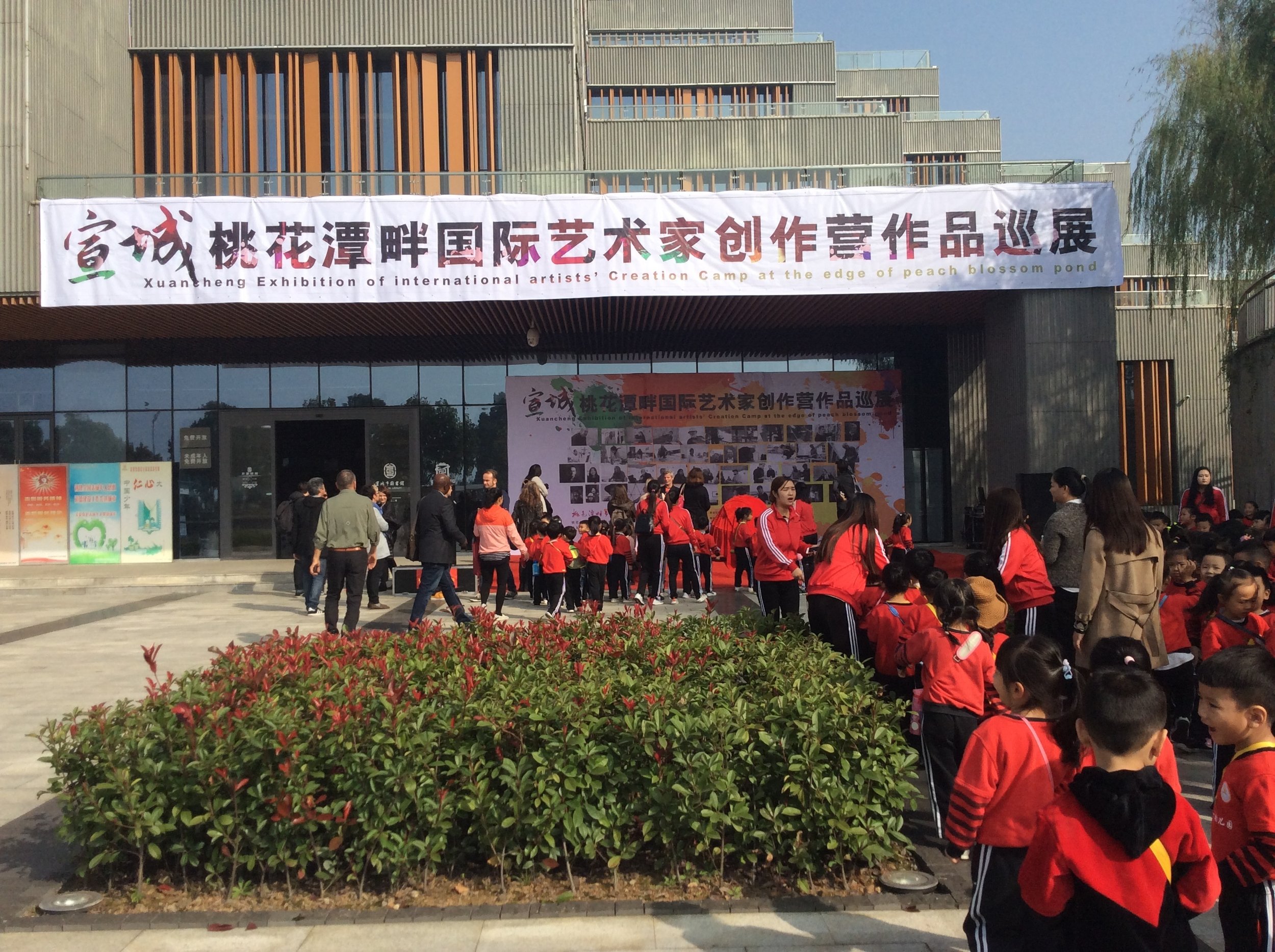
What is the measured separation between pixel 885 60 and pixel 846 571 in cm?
3710

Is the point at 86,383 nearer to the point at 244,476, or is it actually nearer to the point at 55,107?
the point at 244,476

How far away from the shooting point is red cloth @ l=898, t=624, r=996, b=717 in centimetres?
462

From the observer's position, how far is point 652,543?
1381 centimetres

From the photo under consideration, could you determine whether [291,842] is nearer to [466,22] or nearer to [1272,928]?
[1272,928]

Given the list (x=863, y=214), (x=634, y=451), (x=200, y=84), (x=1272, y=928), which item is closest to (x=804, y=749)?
(x=1272, y=928)

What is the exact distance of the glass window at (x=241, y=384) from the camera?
20.0 m

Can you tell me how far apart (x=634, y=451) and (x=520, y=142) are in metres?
5.90

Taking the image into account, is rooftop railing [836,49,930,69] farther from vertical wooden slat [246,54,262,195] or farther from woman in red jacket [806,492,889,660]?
woman in red jacket [806,492,889,660]

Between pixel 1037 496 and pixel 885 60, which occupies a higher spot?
pixel 885 60

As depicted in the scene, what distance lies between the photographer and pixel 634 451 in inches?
769

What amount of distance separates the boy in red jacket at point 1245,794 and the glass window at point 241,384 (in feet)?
63.7

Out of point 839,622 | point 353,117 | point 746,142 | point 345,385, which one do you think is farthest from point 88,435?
point 839,622

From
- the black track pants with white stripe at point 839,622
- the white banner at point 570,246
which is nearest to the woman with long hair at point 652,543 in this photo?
the white banner at point 570,246

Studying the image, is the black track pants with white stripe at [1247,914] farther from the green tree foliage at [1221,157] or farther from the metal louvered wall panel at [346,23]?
the metal louvered wall panel at [346,23]
